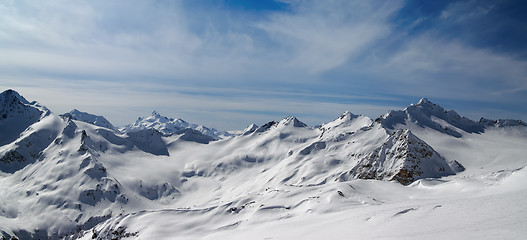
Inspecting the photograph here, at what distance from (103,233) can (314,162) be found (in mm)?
106337

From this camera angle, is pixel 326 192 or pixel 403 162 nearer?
pixel 326 192

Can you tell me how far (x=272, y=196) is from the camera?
62438 mm

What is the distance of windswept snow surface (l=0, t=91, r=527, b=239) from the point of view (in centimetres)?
2917

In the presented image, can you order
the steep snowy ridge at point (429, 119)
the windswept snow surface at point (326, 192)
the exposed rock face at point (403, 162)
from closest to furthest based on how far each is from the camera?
the windswept snow surface at point (326, 192) < the exposed rock face at point (403, 162) < the steep snowy ridge at point (429, 119)

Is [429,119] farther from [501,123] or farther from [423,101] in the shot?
[501,123]

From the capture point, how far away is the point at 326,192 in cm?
5609


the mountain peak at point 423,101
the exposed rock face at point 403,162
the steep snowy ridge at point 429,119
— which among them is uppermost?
the mountain peak at point 423,101

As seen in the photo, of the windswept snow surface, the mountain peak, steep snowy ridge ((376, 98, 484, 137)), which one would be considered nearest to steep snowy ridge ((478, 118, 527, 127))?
the windswept snow surface

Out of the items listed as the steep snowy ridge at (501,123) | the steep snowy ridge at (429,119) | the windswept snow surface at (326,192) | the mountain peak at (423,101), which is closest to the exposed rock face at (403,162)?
the windswept snow surface at (326,192)

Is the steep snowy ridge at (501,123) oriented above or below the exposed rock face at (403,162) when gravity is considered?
above

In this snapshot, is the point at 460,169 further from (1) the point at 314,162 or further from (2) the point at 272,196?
(2) the point at 272,196

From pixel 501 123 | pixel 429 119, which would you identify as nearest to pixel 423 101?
pixel 429 119

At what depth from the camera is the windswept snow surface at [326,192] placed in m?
29.2

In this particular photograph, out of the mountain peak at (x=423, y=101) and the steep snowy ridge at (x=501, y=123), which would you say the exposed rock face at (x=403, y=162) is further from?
the steep snowy ridge at (x=501, y=123)
